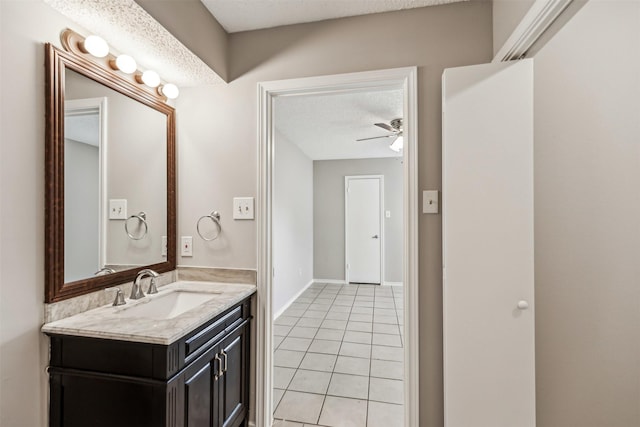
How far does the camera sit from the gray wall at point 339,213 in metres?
5.61

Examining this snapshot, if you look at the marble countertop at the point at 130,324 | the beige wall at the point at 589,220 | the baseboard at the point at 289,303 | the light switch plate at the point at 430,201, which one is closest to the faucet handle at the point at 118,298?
the marble countertop at the point at 130,324

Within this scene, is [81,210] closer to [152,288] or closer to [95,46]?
[152,288]

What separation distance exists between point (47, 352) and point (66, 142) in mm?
852

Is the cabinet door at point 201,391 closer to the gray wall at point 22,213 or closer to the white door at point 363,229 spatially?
the gray wall at point 22,213

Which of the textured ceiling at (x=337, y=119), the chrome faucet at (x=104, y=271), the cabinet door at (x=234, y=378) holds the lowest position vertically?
the cabinet door at (x=234, y=378)

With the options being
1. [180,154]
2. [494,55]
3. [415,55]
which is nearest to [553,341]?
[494,55]

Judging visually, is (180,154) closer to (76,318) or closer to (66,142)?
(66,142)

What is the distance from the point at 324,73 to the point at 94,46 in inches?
43.7

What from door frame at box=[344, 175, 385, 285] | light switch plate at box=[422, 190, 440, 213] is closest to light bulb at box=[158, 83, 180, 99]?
light switch plate at box=[422, 190, 440, 213]

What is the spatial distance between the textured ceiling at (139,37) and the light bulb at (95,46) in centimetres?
8

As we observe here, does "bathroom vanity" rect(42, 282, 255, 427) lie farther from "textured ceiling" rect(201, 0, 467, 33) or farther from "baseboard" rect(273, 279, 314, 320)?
"baseboard" rect(273, 279, 314, 320)

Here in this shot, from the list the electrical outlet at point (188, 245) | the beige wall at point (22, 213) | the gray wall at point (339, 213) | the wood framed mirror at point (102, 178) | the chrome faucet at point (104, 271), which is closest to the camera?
the beige wall at point (22, 213)

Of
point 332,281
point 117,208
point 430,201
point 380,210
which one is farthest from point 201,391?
point 380,210

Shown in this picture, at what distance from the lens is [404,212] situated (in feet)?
5.36
